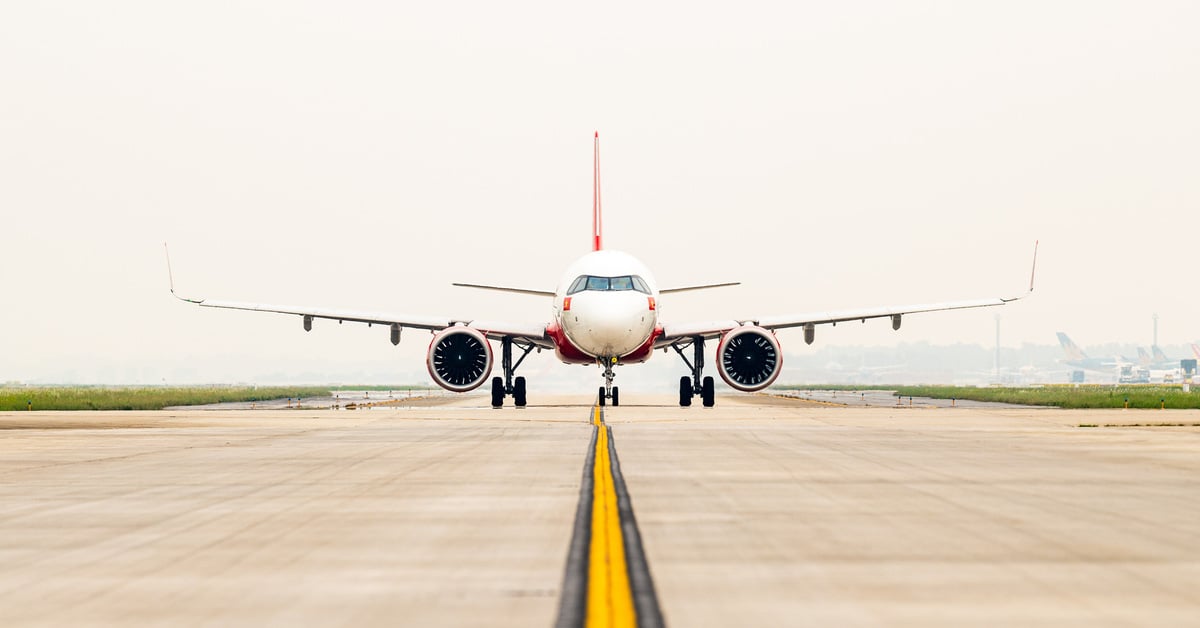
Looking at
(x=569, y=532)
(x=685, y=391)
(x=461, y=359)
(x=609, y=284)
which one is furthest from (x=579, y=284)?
(x=569, y=532)

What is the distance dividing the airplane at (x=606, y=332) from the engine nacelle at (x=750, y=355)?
3cm

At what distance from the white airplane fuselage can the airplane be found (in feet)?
0.09

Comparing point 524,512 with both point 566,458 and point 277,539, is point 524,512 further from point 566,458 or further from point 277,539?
point 566,458

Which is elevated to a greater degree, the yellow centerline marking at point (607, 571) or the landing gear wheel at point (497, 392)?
the landing gear wheel at point (497, 392)

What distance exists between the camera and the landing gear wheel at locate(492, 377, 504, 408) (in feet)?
143

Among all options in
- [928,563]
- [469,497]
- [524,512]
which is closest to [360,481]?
[469,497]

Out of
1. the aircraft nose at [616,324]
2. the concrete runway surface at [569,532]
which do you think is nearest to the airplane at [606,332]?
the aircraft nose at [616,324]

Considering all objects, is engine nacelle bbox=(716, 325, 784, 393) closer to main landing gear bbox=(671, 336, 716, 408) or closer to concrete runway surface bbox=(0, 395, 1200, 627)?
main landing gear bbox=(671, 336, 716, 408)

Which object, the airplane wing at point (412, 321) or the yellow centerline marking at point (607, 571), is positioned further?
the airplane wing at point (412, 321)

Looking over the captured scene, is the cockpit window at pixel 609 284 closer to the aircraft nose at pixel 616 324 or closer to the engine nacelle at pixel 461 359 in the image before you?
the aircraft nose at pixel 616 324

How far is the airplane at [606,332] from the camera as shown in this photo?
39.2m

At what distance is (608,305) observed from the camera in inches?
1519

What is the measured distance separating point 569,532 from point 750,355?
105 feet

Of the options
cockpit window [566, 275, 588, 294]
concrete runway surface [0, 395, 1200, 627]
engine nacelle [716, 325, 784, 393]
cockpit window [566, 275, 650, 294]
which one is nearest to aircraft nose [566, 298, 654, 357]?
cockpit window [566, 275, 650, 294]
